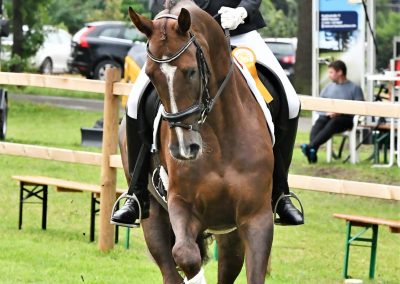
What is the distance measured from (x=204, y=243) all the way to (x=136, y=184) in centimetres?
61

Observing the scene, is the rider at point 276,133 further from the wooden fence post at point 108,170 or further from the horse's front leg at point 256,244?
the wooden fence post at point 108,170

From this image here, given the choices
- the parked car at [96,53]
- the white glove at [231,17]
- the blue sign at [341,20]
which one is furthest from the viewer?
the parked car at [96,53]

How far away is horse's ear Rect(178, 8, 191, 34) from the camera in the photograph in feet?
22.8

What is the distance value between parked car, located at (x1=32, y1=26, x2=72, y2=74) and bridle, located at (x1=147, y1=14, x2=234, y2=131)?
121ft

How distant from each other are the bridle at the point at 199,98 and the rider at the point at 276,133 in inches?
33.5

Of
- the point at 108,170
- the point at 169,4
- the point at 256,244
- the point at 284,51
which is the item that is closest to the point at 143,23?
the point at 169,4

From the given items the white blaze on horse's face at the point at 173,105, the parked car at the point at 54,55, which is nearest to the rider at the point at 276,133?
the white blaze on horse's face at the point at 173,105

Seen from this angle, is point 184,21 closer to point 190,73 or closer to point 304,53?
point 190,73

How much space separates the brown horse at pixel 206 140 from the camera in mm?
6879

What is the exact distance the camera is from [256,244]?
7328 mm

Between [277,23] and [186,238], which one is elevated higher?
[277,23]

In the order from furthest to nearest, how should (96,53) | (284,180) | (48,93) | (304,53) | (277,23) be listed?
(277,23) → (96,53) → (48,93) → (304,53) → (284,180)

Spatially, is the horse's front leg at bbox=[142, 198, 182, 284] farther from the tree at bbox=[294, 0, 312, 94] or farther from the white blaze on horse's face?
the tree at bbox=[294, 0, 312, 94]

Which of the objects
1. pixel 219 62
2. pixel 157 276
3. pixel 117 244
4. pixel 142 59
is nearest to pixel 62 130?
pixel 142 59
